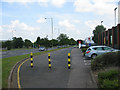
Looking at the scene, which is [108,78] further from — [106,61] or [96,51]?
[96,51]

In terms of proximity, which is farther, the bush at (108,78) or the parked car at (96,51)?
the parked car at (96,51)

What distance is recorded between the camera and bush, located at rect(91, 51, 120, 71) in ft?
31.5

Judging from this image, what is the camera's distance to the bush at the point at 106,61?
961cm

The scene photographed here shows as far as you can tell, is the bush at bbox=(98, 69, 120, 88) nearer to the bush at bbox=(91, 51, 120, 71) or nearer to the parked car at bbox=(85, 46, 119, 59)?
the bush at bbox=(91, 51, 120, 71)

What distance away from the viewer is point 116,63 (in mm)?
9516

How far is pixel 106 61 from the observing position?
9836 mm

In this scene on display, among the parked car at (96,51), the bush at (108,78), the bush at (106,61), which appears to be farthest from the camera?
the parked car at (96,51)

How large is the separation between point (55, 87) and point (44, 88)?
474 millimetres

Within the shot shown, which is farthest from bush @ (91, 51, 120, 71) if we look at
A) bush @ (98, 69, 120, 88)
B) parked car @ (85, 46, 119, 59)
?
parked car @ (85, 46, 119, 59)

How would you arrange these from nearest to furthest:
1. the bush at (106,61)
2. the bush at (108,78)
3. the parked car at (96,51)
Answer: the bush at (108,78) → the bush at (106,61) → the parked car at (96,51)

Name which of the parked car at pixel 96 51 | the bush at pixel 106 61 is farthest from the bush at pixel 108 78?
the parked car at pixel 96 51

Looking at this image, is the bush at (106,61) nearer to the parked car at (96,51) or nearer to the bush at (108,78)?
the bush at (108,78)

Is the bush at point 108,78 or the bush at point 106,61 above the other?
the bush at point 106,61

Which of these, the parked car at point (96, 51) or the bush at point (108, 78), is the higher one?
the parked car at point (96, 51)
